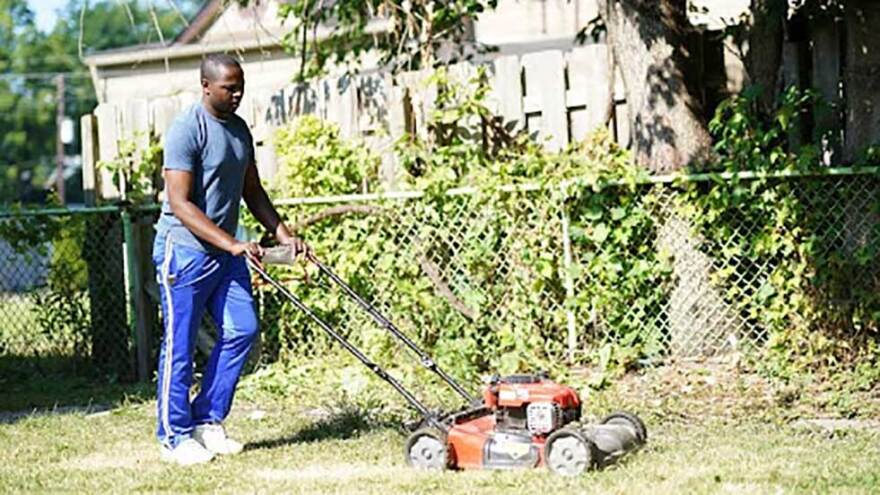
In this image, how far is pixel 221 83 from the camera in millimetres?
7531

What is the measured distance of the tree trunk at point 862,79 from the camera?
928cm

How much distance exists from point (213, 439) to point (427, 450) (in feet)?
4.06

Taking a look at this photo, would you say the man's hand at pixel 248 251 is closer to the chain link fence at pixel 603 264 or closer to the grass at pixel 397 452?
the grass at pixel 397 452

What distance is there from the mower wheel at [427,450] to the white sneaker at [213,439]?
1.08 meters

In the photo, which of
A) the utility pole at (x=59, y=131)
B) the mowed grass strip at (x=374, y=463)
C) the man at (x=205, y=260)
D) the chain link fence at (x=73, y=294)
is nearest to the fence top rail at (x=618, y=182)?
the chain link fence at (x=73, y=294)

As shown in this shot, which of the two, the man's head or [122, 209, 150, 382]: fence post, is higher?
the man's head

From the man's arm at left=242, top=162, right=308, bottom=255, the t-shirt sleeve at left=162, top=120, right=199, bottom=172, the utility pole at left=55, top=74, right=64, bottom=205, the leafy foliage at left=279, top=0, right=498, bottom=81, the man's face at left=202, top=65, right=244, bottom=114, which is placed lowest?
the utility pole at left=55, top=74, right=64, bottom=205

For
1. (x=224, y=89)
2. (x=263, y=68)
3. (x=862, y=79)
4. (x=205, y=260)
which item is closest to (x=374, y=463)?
(x=205, y=260)

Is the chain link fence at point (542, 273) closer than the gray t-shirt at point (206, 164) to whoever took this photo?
No

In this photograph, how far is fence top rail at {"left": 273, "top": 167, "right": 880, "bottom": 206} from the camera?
29.9 ft

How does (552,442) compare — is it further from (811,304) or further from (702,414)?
(811,304)

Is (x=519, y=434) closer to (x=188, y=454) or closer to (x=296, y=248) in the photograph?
(x=296, y=248)

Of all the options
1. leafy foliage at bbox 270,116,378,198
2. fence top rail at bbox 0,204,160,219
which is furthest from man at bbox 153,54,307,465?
fence top rail at bbox 0,204,160,219

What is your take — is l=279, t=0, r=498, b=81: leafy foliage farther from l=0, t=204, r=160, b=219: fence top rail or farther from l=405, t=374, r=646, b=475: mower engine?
l=405, t=374, r=646, b=475: mower engine
